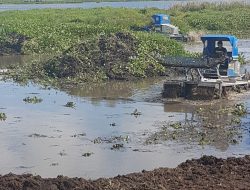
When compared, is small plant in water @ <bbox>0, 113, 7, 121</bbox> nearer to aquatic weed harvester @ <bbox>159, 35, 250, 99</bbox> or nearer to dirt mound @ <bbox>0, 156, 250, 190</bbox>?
aquatic weed harvester @ <bbox>159, 35, 250, 99</bbox>

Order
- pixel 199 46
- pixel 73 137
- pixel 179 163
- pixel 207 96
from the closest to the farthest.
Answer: pixel 179 163 → pixel 73 137 → pixel 207 96 → pixel 199 46

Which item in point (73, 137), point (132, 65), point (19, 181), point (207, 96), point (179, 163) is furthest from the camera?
point (132, 65)

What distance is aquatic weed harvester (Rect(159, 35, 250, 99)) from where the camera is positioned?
21.0 meters

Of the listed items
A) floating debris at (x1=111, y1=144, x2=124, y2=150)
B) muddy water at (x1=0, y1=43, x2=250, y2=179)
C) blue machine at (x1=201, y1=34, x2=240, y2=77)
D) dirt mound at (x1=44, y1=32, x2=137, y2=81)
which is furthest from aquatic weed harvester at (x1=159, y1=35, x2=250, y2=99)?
floating debris at (x1=111, y1=144, x2=124, y2=150)

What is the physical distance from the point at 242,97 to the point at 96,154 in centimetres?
849

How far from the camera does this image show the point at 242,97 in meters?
21.7

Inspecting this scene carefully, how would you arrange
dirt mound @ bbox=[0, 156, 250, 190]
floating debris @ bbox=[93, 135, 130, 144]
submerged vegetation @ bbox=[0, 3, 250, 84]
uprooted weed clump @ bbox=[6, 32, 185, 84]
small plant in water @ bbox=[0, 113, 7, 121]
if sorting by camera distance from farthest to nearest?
submerged vegetation @ bbox=[0, 3, 250, 84] < uprooted weed clump @ bbox=[6, 32, 185, 84] < small plant in water @ bbox=[0, 113, 7, 121] < floating debris @ bbox=[93, 135, 130, 144] < dirt mound @ bbox=[0, 156, 250, 190]

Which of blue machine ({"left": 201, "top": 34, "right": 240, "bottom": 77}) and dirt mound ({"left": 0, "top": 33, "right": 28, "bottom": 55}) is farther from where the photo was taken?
dirt mound ({"left": 0, "top": 33, "right": 28, "bottom": 55})

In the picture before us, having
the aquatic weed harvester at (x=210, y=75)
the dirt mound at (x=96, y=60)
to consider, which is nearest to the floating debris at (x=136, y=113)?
the aquatic weed harvester at (x=210, y=75)

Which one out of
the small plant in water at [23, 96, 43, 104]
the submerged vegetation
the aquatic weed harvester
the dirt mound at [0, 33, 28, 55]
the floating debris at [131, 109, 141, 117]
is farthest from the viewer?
the dirt mound at [0, 33, 28, 55]

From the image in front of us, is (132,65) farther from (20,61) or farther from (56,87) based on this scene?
(20,61)

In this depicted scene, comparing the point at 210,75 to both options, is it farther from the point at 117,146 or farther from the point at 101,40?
the point at 117,146

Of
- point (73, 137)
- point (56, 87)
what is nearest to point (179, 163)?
point (73, 137)

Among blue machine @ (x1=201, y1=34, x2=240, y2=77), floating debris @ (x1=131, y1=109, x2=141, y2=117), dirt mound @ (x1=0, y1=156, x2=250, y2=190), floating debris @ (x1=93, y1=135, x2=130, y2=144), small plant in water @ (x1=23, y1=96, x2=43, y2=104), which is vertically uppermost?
blue machine @ (x1=201, y1=34, x2=240, y2=77)
